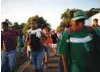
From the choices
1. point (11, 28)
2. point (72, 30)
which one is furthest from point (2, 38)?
point (72, 30)

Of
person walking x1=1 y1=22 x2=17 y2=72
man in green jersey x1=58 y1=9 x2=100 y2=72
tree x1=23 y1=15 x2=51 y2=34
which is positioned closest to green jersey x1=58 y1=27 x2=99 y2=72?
man in green jersey x1=58 y1=9 x2=100 y2=72

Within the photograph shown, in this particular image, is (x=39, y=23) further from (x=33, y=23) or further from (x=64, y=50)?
(x=64, y=50)

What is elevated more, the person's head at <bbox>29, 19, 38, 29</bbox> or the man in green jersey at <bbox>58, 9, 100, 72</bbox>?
the person's head at <bbox>29, 19, 38, 29</bbox>

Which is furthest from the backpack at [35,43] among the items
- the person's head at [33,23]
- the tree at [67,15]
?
the tree at [67,15]

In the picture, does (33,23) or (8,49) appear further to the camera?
(8,49)

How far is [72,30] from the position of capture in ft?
11.1

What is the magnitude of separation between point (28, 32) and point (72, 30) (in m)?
1.77

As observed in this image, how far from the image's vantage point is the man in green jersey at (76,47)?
3346 millimetres

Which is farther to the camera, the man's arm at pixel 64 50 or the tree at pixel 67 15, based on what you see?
the tree at pixel 67 15

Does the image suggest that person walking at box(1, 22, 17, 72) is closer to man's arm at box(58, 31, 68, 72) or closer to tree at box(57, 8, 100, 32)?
tree at box(57, 8, 100, 32)

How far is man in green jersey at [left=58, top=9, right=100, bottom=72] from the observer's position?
11.0 feet

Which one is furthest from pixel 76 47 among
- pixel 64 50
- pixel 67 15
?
pixel 67 15

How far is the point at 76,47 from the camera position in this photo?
3344 mm

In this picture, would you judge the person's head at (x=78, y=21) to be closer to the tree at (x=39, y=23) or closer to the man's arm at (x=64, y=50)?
the man's arm at (x=64, y=50)
